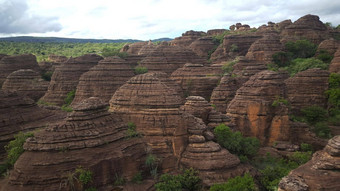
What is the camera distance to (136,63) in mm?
50719

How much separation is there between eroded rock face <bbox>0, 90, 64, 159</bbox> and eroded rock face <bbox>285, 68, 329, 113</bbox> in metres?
24.9

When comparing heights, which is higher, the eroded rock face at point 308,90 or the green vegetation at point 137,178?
the eroded rock face at point 308,90

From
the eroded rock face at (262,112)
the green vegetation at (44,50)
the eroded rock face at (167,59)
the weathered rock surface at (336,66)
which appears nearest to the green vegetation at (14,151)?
the eroded rock face at (262,112)

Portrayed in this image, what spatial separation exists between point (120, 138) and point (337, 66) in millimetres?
33134

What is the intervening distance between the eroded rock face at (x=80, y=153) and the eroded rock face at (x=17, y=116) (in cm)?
433

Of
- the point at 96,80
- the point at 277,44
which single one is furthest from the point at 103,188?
the point at 277,44

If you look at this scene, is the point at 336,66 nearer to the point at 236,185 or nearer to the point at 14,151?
the point at 236,185

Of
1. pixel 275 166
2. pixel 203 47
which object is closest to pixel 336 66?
pixel 275 166

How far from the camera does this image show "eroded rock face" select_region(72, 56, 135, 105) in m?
34.7

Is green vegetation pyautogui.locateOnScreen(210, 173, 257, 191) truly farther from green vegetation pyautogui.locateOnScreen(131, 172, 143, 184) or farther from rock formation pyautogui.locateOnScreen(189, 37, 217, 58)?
rock formation pyautogui.locateOnScreen(189, 37, 217, 58)

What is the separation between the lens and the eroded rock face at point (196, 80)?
128 feet

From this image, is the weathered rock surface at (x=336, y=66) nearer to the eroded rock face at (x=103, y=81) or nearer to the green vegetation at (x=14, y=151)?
the eroded rock face at (x=103, y=81)

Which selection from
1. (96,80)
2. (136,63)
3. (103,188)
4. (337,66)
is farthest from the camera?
(136,63)

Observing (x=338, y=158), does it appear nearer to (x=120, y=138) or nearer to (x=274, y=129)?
(x=120, y=138)
